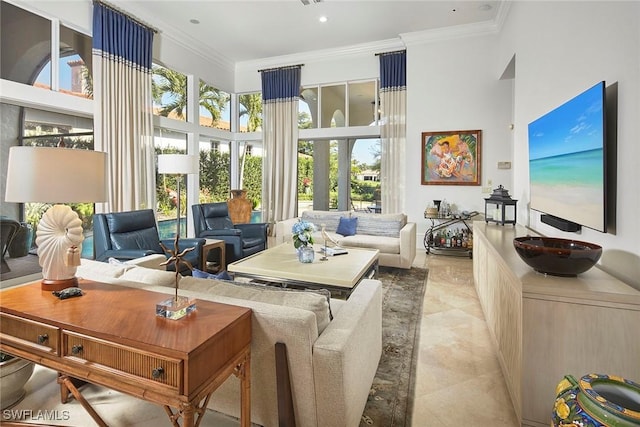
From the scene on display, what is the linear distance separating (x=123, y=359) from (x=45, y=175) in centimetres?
96

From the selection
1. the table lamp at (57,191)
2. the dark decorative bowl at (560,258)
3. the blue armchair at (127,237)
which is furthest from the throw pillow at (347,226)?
the table lamp at (57,191)

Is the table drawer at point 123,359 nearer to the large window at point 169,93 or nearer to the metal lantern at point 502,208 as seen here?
the metal lantern at point 502,208

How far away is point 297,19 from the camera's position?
17.6ft

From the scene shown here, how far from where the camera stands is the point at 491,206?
4668 mm

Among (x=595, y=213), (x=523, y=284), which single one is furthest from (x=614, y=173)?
(x=523, y=284)

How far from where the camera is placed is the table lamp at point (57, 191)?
1.54 meters

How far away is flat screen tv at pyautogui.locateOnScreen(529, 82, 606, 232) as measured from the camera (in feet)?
6.16

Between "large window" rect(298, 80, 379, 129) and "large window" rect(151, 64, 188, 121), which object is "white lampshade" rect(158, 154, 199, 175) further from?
"large window" rect(298, 80, 379, 129)

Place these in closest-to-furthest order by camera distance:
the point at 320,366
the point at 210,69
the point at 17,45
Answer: the point at 320,366 → the point at 17,45 → the point at 210,69

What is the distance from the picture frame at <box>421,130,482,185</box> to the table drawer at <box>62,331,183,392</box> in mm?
5610

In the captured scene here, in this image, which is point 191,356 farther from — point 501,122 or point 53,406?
point 501,122

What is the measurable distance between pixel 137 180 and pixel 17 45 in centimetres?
198

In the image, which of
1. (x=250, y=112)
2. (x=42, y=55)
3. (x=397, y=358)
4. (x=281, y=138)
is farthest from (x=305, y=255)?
(x=250, y=112)

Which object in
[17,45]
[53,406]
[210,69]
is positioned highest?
[210,69]
